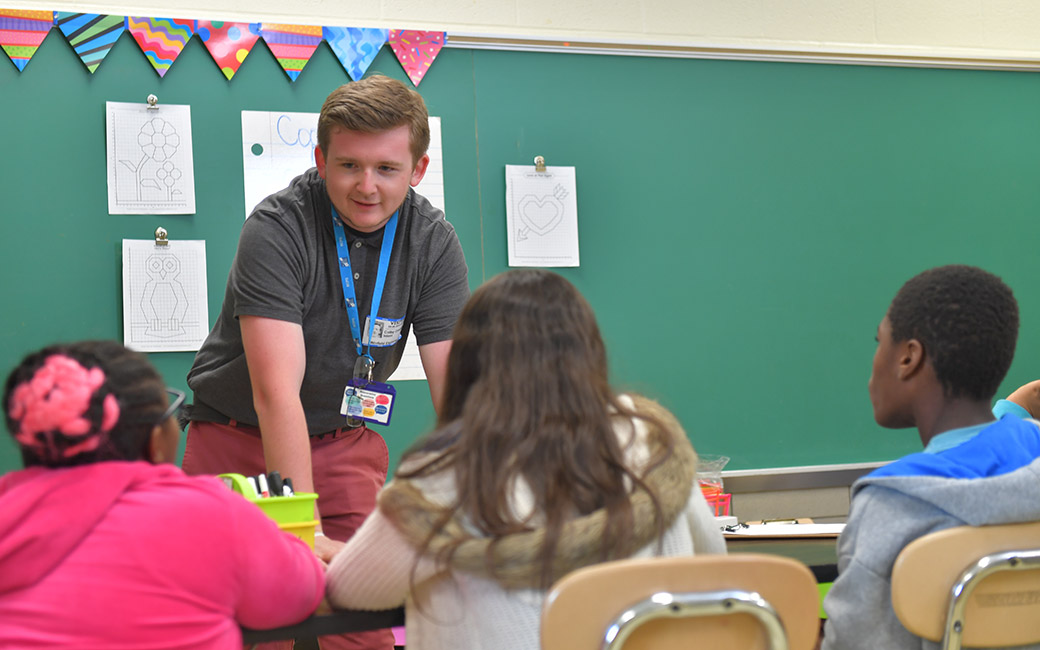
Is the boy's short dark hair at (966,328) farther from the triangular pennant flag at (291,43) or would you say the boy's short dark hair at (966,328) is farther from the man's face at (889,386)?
the triangular pennant flag at (291,43)

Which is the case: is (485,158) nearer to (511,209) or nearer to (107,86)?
(511,209)

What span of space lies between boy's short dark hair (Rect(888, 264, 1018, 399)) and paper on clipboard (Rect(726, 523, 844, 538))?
367 mm

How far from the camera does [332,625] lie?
1.26 m

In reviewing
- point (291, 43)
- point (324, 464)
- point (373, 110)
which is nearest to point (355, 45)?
point (291, 43)

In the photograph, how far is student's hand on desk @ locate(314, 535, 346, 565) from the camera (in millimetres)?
1483

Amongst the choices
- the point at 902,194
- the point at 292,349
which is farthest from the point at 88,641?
the point at 902,194

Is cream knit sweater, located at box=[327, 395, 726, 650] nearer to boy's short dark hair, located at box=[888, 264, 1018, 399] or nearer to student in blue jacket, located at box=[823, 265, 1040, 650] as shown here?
student in blue jacket, located at box=[823, 265, 1040, 650]

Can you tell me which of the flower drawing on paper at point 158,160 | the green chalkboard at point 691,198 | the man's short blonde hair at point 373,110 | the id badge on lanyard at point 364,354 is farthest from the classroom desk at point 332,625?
the flower drawing on paper at point 158,160

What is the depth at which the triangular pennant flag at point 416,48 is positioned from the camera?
3.01 metres

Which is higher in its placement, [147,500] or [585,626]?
[147,500]

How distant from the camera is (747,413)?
330cm

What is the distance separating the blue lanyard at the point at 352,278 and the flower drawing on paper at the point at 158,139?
0.98 m

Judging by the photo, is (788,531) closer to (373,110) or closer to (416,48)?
(373,110)

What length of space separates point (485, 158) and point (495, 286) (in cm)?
182
